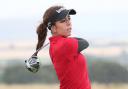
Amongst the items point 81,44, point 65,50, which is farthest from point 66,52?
point 81,44

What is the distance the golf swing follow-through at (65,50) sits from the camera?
23.2 ft

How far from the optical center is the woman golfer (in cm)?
706

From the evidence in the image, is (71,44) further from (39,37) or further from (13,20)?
(13,20)

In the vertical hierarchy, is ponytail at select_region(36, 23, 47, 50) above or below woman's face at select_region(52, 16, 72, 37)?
below

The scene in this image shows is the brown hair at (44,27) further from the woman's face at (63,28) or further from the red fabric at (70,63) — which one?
the red fabric at (70,63)

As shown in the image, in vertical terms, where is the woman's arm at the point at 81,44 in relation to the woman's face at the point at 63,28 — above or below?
below

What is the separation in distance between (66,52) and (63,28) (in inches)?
11.0

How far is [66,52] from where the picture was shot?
7039 mm

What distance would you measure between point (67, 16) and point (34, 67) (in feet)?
2.25

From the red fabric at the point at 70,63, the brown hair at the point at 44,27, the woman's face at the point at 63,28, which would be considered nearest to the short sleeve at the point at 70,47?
the red fabric at the point at 70,63

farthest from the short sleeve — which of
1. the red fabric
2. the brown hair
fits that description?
the brown hair

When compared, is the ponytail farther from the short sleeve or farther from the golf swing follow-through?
the short sleeve

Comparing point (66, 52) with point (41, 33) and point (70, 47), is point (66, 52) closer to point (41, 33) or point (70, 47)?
point (70, 47)

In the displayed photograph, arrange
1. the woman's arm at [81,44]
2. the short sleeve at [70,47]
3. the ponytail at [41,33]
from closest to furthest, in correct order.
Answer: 1. the short sleeve at [70,47]
2. the woman's arm at [81,44]
3. the ponytail at [41,33]
